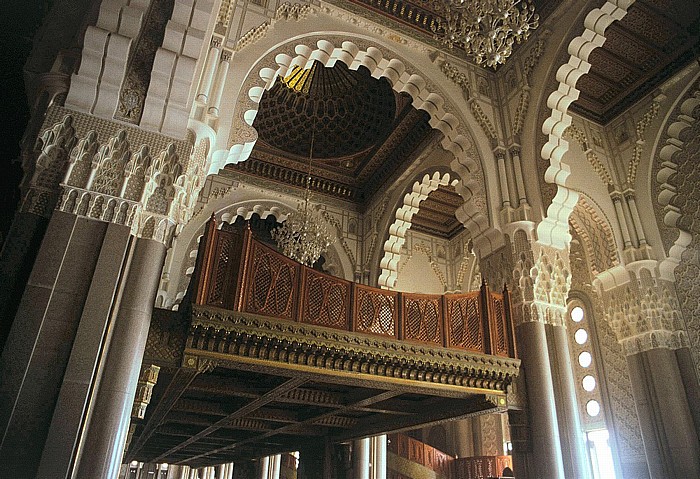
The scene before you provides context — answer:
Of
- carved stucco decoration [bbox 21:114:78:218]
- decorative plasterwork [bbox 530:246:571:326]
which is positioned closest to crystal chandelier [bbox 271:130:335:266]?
decorative plasterwork [bbox 530:246:571:326]

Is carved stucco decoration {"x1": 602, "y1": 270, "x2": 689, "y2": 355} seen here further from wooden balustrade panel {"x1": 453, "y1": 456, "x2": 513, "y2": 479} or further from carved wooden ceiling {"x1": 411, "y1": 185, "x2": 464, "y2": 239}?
carved wooden ceiling {"x1": 411, "y1": 185, "x2": 464, "y2": 239}

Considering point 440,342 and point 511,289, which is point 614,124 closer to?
point 511,289

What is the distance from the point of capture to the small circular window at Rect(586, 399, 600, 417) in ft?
27.7

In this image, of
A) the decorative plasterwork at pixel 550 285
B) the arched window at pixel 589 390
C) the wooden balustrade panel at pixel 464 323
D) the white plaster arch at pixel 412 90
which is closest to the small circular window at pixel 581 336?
the arched window at pixel 589 390

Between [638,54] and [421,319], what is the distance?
5.30 metres

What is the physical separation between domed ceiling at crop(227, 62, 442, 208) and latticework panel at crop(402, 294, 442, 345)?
400cm

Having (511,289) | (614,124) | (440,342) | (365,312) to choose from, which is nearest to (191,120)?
(365,312)

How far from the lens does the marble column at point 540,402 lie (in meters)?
5.17

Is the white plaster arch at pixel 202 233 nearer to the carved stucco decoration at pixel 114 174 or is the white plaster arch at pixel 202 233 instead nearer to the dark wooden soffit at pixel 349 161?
the dark wooden soffit at pixel 349 161

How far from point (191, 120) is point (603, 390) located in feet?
25.0

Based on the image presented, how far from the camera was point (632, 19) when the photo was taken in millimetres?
6777

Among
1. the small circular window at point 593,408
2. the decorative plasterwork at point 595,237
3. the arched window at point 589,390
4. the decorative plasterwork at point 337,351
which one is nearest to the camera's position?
the decorative plasterwork at point 337,351

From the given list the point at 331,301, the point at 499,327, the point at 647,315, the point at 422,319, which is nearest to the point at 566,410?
the point at 499,327

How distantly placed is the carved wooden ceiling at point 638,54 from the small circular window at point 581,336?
3.71 metres
